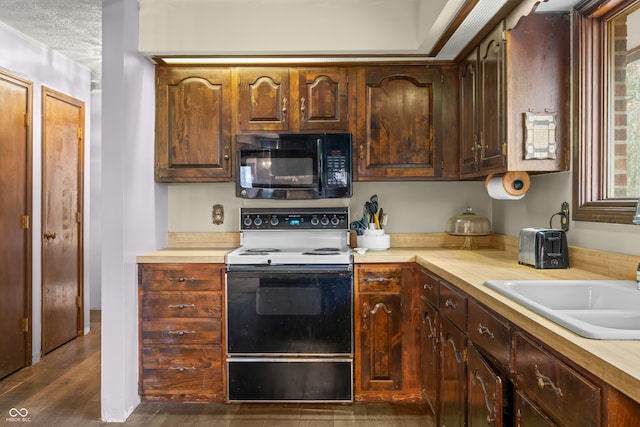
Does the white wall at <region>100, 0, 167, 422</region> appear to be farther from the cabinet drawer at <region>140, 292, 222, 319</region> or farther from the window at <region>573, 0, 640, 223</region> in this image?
the window at <region>573, 0, 640, 223</region>

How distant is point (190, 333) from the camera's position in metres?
2.67

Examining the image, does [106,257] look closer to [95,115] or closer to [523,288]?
[523,288]

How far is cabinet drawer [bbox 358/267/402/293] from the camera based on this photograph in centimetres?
266

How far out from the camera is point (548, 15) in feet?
7.00

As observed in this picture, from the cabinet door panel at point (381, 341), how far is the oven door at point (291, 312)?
92 millimetres

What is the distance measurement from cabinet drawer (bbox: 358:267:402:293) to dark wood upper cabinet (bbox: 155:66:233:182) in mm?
1038

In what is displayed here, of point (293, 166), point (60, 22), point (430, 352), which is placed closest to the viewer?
point (430, 352)

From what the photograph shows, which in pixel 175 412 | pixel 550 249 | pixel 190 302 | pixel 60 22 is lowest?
pixel 175 412

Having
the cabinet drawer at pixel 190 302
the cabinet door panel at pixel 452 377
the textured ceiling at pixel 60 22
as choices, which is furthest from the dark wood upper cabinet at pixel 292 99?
the cabinet door panel at pixel 452 377

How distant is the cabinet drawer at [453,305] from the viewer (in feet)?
5.99

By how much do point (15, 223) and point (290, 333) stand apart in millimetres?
2031

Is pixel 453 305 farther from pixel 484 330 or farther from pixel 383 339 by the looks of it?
pixel 383 339

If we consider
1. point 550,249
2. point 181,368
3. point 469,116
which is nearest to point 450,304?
point 550,249

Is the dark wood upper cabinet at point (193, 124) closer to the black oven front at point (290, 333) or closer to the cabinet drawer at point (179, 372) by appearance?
the black oven front at point (290, 333)
